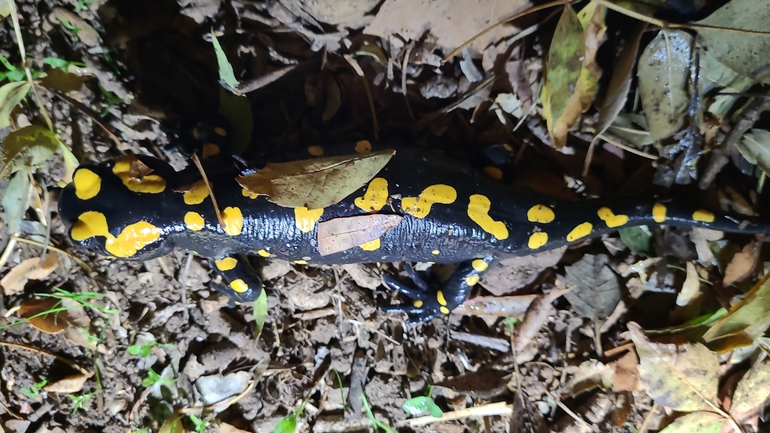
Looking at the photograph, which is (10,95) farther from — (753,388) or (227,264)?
(753,388)

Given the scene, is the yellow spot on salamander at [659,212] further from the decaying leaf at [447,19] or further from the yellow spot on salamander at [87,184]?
the yellow spot on salamander at [87,184]

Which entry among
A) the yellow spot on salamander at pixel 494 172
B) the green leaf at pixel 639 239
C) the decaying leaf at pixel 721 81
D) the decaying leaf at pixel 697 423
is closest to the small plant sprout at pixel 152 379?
the yellow spot on salamander at pixel 494 172

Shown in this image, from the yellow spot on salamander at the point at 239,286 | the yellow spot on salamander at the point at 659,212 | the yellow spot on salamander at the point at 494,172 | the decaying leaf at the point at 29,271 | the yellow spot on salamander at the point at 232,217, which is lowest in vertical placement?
the decaying leaf at the point at 29,271

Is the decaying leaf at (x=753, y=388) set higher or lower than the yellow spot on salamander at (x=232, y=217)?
lower

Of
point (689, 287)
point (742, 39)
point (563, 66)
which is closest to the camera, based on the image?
point (742, 39)

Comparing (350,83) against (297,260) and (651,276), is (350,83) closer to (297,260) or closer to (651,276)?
(297,260)

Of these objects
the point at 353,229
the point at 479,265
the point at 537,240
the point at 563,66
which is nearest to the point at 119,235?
the point at 353,229
